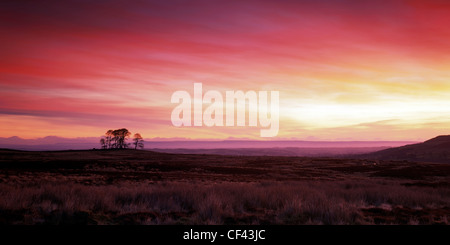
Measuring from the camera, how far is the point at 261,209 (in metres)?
10.3

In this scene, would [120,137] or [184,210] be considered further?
[120,137]

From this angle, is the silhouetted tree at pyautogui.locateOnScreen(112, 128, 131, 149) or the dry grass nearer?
the dry grass

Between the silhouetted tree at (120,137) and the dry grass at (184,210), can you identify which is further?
the silhouetted tree at (120,137)
